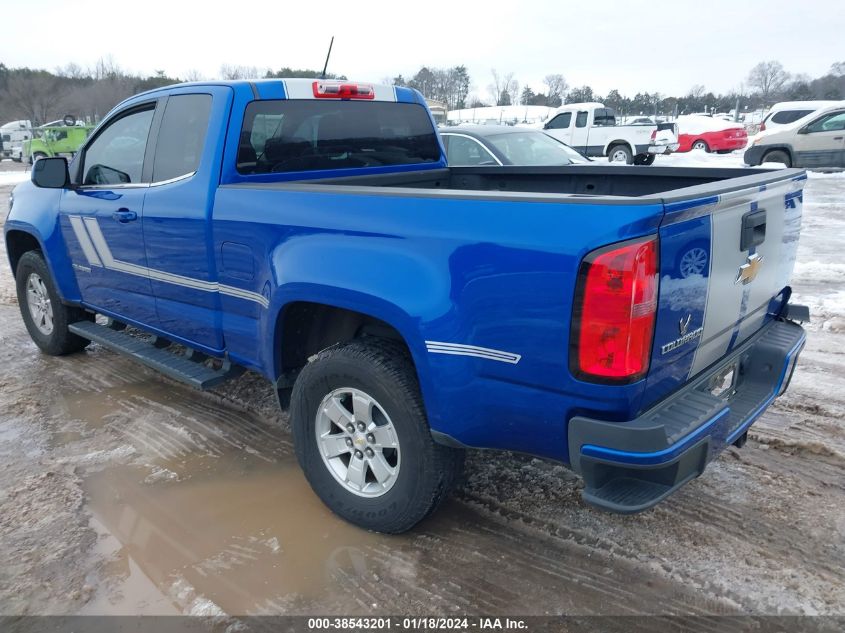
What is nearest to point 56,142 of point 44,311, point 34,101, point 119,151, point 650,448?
point 34,101

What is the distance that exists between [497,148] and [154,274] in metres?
5.65

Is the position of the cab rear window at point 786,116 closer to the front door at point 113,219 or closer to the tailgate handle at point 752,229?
the tailgate handle at point 752,229

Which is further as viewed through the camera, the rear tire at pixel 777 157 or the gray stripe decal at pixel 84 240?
the rear tire at pixel 777 157

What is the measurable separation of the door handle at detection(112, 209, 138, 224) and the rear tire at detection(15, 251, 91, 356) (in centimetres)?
131

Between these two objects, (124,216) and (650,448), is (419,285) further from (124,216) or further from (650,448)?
(124,216)

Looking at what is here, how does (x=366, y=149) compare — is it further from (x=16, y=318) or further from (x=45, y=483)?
(x=16, y=318)

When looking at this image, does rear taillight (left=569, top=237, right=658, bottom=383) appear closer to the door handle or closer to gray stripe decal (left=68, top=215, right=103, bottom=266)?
the door handle

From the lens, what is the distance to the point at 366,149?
4090 millimetres

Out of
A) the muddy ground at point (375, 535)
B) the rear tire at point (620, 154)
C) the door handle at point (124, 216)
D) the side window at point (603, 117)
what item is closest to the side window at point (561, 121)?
the side window at point (603, 117)

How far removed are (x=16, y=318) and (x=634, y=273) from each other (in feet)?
21.5

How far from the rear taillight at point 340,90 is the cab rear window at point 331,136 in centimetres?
4

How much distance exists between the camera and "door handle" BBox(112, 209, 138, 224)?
12.7 feet

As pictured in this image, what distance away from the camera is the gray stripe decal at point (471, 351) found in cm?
227

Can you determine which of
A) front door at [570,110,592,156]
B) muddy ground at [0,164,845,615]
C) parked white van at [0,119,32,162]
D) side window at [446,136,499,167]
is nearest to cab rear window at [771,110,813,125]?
front door at [570,110,592,156]
